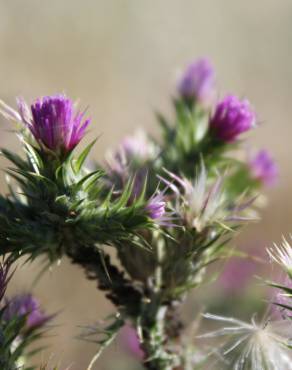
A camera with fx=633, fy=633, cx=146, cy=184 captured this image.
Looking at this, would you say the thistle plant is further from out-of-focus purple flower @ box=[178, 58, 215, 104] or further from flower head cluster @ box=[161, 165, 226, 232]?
out-of-focus purple flower @ box=[178, 58, 215, 104]

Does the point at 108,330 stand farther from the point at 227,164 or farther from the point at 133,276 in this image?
the point at 227,164

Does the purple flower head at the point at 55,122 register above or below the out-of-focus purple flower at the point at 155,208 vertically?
above

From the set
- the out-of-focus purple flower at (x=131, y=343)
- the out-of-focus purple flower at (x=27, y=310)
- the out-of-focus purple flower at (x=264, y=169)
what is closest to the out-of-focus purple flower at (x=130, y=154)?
the out-of-focus purple flower at (x=264, y=169)

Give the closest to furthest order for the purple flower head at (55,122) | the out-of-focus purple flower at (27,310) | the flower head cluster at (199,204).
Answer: the purple flower head at (55,122)
the flower head cluster at (199,204)
the out-of-focus purple flower at (27,310)

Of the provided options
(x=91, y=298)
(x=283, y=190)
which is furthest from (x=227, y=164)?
(x=283, y=190)

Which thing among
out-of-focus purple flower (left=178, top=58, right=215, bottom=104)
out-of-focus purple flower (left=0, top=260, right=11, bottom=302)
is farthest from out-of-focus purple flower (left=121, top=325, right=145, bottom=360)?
out-of-focus purple flower (left=0, top=260, right=11, bottom=302)

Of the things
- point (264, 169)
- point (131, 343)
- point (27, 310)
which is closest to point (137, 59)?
point (131, 343)

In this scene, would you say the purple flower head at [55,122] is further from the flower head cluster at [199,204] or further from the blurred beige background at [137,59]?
the blurred beige background at [137,59]

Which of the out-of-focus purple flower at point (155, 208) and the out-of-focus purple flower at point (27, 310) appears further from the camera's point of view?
the out-of-focus purple flower at point (27, 310)
